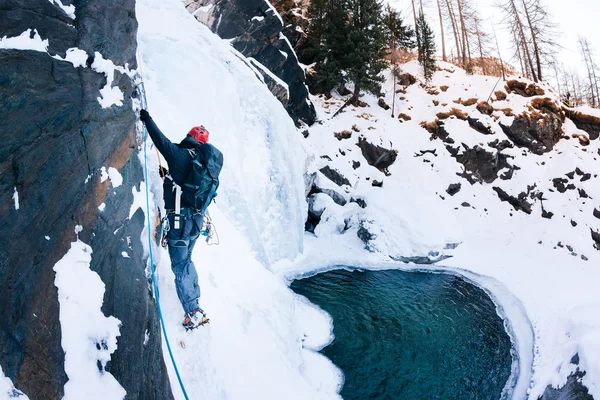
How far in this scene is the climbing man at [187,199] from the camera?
13.8ft

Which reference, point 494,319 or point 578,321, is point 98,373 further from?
point 494,319

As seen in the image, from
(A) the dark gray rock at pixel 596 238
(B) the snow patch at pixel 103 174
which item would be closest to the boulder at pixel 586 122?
(A) the dark gray rock at pixel 596 238

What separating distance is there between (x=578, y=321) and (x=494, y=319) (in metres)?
2.41

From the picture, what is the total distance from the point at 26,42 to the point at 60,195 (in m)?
1.19

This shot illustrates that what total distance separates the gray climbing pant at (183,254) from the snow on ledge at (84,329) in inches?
54.1

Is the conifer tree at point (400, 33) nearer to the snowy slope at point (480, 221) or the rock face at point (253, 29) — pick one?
the snowy slope at point (480, 221)

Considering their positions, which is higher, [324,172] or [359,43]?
[359,43]

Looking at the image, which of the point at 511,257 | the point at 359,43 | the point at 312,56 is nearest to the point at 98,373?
the point at 511,257

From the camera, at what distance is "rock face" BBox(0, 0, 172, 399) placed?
2.30 meters

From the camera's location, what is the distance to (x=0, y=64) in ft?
7.64

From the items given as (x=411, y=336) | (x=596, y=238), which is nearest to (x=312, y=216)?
(x=411, y=336)

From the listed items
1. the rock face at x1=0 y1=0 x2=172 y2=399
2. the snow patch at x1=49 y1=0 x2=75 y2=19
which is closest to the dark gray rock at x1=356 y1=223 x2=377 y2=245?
the rock face at x1=0 y1=0 x2=172 y2=399

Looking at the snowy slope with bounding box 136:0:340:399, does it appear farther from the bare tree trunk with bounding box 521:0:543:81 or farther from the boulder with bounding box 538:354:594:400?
the bare tree trunk with bounding box 521:0:543:81

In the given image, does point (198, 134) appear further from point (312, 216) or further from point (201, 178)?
point (312, 216)
